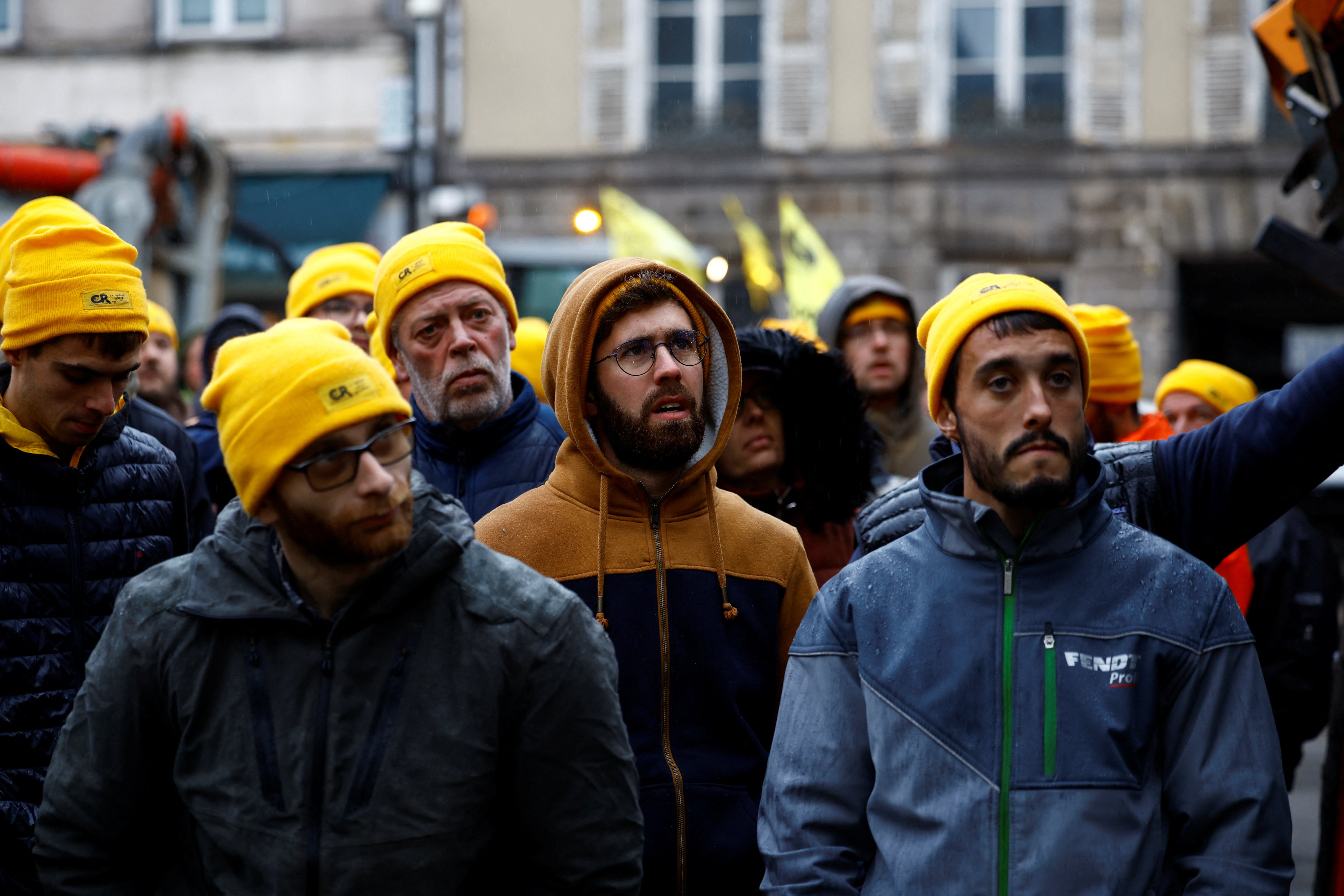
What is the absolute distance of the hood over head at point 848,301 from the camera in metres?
5.59

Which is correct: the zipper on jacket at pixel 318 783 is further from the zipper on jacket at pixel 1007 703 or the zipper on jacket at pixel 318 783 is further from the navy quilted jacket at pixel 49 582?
the navy quilted jacket at pixel 49 582

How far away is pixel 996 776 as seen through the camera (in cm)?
246

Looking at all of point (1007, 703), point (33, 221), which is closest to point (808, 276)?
point (33, 221)

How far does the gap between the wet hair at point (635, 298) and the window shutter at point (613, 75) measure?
14404 mm

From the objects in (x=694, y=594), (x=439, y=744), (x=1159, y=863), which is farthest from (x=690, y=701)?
(x=1159, y=863)

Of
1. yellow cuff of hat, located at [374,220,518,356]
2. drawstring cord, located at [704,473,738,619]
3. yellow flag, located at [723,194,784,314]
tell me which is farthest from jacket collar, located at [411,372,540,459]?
yellow flag, located at [723,194,784,314]

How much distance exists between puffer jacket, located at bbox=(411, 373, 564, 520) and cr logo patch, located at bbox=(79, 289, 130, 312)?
839 mm

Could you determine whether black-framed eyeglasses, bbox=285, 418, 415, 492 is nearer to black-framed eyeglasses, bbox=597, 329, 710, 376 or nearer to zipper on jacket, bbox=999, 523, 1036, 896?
black-framed eyeglasses, bbox=597, 329, 710, 376

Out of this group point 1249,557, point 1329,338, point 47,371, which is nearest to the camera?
point 47,371

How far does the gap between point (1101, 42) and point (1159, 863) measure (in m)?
15.5

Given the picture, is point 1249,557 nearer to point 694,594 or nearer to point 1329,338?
point 694,594

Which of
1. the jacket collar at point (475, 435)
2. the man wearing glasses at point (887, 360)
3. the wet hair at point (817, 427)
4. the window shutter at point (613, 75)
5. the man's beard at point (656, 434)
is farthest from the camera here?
the window shutter at point (613, 75)

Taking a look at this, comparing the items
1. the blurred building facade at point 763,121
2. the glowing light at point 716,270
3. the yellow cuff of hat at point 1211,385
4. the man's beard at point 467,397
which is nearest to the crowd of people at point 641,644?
the man's beard at point 467,397

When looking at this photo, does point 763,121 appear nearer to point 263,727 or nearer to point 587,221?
point 587,221
